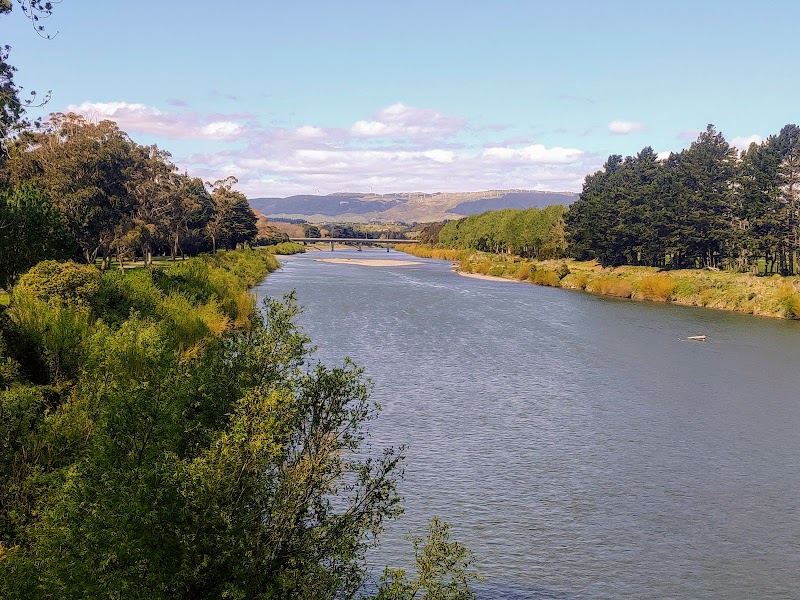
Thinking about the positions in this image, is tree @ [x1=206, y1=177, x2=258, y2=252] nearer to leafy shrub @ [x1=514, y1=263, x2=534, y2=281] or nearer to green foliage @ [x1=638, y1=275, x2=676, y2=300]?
leafy shrub @ [x1=514, y1=263, x2=534, y2=281]

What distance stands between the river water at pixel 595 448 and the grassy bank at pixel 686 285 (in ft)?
38.2

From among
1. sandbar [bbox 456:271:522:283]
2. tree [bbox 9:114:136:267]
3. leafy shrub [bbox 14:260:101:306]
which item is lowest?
sandbar [bbox 456:271:522:283]

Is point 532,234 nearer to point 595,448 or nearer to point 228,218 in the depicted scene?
point 228,218

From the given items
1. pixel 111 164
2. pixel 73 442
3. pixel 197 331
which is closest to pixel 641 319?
pixel 197 331

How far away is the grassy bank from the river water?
38.2ft

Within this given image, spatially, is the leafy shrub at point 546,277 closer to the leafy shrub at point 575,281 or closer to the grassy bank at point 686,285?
the grassy bank at point 686,285

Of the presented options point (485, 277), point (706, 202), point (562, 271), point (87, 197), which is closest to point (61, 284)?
point (87, 197)

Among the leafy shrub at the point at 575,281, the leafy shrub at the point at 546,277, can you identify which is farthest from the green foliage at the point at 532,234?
the leafy shrub at the point at 575,281

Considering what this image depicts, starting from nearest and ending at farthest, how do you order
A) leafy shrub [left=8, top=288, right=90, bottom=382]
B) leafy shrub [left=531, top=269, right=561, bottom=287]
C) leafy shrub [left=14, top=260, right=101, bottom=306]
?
leafy shrub [left=8, top=288, right=90, bottom=382]
leafy shrub [left=14, top=260, right=101, bottom=306]
leafy shrub [left=531, top=269, right=561, bottom=287]

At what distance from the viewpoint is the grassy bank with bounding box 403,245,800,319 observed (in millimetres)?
80562

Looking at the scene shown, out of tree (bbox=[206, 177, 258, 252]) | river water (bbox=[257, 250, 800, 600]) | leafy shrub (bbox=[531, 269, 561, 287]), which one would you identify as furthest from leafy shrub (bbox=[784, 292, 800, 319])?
tree (bbox=[206, 177, 258, 252])

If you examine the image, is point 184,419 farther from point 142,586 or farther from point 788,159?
point 788,159

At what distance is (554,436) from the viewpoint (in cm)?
3544

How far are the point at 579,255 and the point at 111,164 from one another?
8842 centimetres
